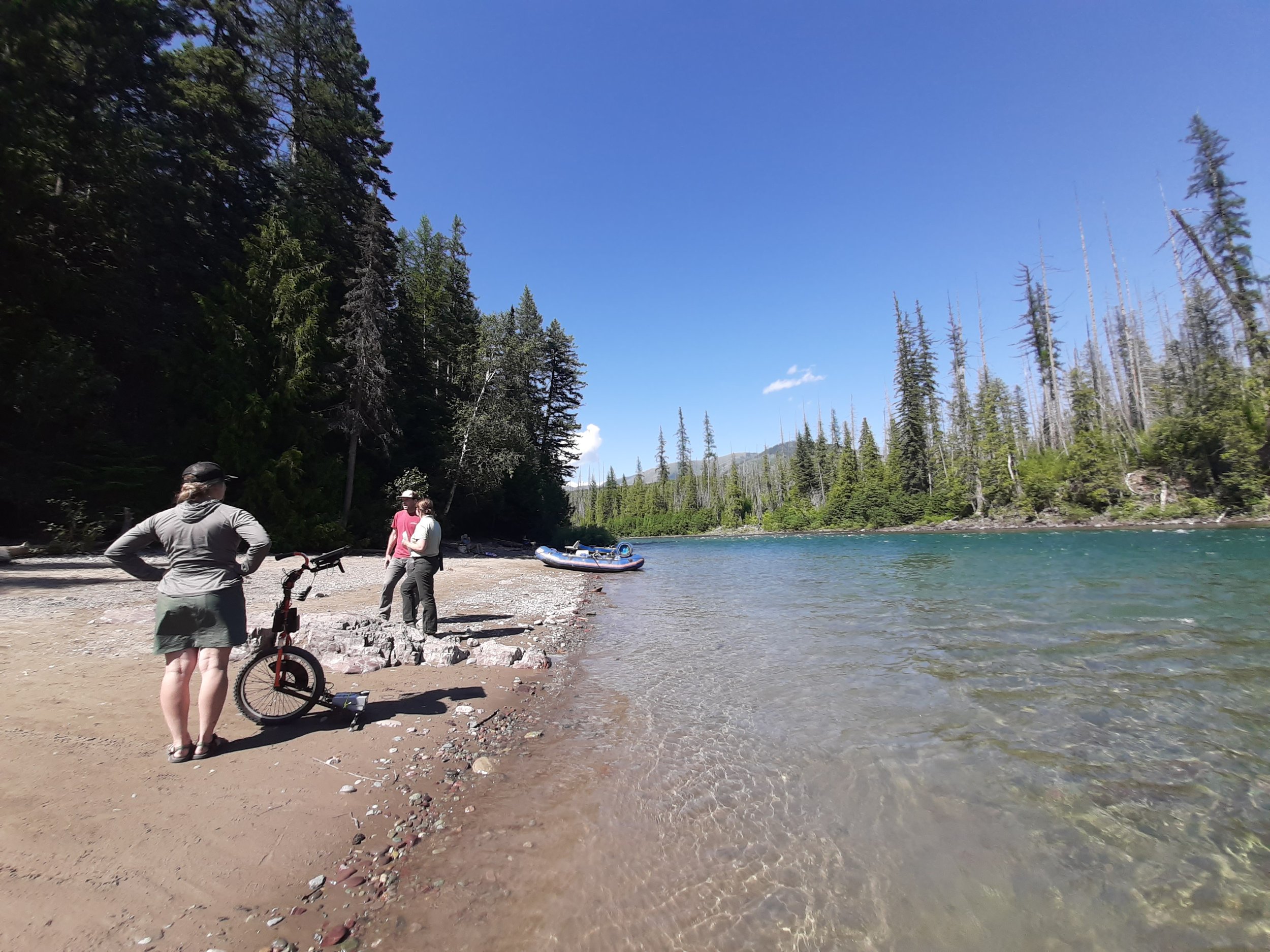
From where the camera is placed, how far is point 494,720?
5.40 metres

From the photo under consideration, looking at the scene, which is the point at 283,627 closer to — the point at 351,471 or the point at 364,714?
the point at 364,714

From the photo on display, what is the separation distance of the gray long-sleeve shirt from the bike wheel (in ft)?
3.47

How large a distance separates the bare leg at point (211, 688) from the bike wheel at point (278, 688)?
67 cm

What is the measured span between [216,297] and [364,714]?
22.8 m

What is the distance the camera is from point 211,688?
3.79 meters

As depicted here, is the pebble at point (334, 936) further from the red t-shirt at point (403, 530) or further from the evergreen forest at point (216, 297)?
the evergreen forest at point (216, 297)

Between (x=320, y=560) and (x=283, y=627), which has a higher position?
(x=320, y=560)

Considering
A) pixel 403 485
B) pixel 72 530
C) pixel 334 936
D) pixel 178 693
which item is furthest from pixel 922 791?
pixel 403 485

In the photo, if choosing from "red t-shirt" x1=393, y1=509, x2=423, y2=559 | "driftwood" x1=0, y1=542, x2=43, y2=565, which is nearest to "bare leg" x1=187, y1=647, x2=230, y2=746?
"red t-shirt" x1=393, y1=509, x2=423, y2=559

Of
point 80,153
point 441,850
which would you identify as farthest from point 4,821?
point 80,153

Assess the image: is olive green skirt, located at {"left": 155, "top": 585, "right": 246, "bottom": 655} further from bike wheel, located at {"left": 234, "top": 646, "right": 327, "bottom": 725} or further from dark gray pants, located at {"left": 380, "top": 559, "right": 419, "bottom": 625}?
dark gray pants, located at {"left": 380, "top": 559, "right": 419, "bottom": 625}

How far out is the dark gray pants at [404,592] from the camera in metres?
7.96

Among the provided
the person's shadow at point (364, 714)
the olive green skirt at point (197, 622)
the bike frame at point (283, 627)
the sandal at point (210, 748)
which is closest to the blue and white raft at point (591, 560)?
the person's shadow at point (364, 714)

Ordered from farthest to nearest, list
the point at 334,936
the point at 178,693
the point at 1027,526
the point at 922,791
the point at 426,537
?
the point at 1027,526 → the point at 426,537 → the point at 922,791 → the point at 178,693 → the point at 334,936
